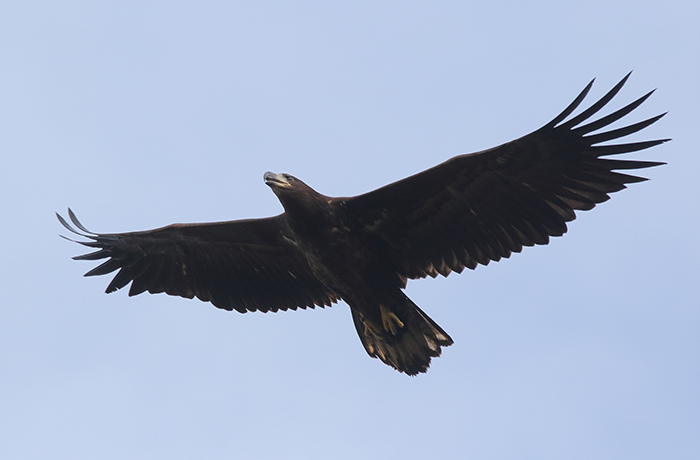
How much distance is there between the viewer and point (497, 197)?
337 inches

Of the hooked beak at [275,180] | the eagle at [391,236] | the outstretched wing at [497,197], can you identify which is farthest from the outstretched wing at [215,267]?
the outstretched wing at [497,197]

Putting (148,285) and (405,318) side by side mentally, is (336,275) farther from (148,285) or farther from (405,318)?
(148,285)

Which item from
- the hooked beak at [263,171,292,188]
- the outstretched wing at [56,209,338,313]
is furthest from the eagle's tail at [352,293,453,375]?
the hooked beak at [263,171,292,188]

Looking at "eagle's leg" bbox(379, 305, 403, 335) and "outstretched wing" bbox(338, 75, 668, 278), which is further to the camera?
"eagle's leg" bbox(379, 305, 403, 335)

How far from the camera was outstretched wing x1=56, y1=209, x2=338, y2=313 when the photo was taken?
9805mm

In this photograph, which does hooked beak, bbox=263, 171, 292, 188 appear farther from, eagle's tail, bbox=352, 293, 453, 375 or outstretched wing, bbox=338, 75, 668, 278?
eagle's tail, bbox=352, 293, 453, 375

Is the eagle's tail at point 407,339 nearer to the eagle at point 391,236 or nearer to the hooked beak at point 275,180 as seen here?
the eagle at point 391,236

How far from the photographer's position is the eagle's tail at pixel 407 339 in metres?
9.08

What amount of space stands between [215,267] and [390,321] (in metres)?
2.16

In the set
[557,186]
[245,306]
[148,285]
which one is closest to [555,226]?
[557,186]

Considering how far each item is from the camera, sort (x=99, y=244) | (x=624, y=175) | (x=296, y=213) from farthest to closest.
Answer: (x=99, y=244)
(x=296, y=213)
(x=624, y=175)

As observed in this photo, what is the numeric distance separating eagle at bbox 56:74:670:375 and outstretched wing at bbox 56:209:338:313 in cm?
1

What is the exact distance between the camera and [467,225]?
28.8 feet

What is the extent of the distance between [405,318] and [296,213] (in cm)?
→ 152
